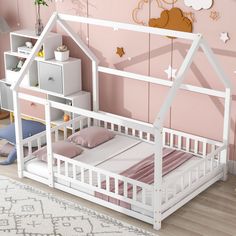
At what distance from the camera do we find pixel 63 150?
4695 millimetres

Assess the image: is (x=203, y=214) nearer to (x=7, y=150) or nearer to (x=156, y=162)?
(x=156, y=162)

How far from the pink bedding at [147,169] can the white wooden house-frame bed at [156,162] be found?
3cm

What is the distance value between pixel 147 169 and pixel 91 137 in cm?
71

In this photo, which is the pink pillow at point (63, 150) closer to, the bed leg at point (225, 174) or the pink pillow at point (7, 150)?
Answer: the pink pillow at point (7, 150)

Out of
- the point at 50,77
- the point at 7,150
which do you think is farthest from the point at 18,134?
the point at 50,77

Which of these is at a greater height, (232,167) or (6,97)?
(6,97)

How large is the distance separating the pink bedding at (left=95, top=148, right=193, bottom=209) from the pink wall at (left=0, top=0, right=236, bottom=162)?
316mm

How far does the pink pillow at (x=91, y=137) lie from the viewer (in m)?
4.99

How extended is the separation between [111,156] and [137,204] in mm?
796

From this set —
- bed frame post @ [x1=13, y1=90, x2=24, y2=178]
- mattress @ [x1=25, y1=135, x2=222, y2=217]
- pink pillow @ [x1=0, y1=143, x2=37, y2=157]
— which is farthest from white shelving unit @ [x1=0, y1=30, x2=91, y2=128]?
bed frame post @ [x1=13, y1=90, x2=24, y2=178]

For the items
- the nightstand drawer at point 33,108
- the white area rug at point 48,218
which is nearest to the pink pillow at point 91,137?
the white area rug at point 48,218

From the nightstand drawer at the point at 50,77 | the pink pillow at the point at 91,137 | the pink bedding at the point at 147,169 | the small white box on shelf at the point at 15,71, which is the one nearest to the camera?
the pink bedding at the point at 147,169

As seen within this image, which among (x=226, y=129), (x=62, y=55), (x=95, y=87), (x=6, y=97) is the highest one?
(x=62, y=55)

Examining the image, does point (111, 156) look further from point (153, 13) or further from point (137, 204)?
point (153, 13)
